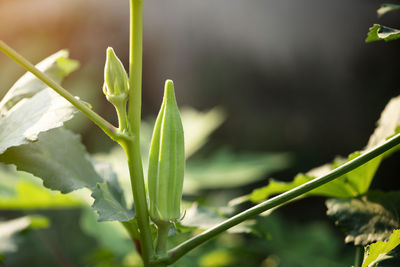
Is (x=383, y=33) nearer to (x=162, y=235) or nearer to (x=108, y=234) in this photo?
(x=162, y=235)

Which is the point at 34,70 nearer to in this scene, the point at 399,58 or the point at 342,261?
the point at 342,261

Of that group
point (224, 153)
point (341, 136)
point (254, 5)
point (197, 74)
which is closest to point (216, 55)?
point (197, 74)

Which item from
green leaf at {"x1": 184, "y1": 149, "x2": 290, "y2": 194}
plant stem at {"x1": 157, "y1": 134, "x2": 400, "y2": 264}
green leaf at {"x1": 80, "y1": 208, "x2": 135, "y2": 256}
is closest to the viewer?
plant stem at {"x1": 157, "y1": 134, "x2": 400, "y2": 264}

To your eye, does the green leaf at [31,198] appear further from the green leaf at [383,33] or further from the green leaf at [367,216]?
the green leaf at [383,33]

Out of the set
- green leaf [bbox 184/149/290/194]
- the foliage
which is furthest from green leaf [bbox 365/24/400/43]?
green leaf [bbox 184/149/290/194]

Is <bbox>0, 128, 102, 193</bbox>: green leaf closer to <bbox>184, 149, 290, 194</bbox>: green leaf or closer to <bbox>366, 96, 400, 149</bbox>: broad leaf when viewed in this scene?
<bbox>366, 96, 400, 149</bbox>: broad leaf

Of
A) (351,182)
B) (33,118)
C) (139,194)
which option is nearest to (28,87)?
(33,118)

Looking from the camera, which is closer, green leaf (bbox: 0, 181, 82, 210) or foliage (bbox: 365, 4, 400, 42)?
foliage (bbox: 365, 4, 400, 42)

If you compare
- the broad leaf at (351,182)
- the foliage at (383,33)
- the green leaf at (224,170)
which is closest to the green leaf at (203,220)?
the broad leaf at (351,182)
